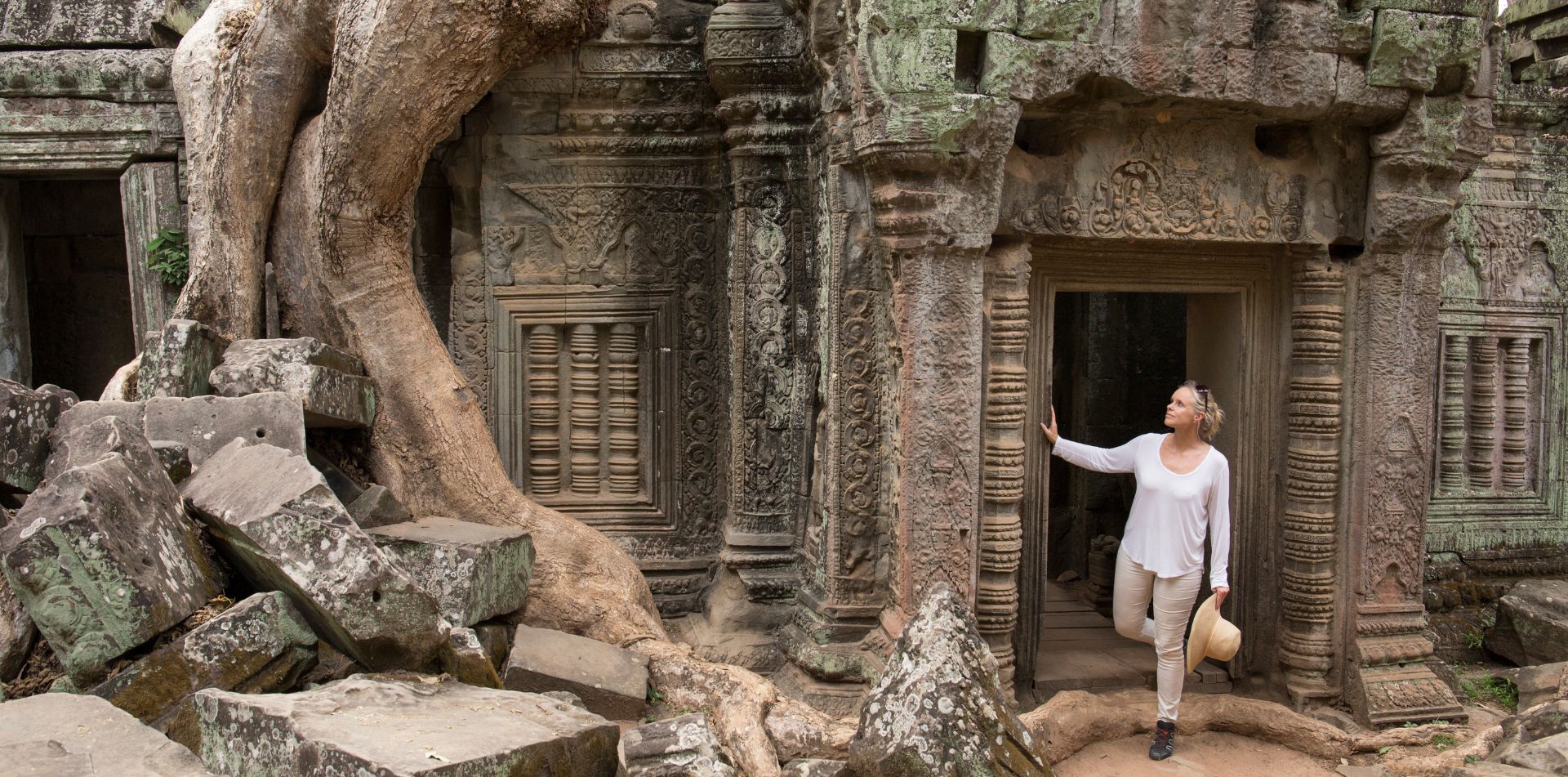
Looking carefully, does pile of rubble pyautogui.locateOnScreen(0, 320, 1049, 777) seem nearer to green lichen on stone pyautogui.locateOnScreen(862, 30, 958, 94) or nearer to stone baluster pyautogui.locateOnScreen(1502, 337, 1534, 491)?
green lichen on stone pyautogui.locateOnScreen(862, 30, 958, 94)

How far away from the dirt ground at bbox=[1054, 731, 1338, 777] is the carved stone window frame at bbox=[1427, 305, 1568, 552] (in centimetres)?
201

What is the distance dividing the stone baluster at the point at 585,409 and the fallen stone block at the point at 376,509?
1365 mm

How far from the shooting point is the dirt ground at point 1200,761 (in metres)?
4.64

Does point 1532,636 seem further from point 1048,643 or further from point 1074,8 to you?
point 1074,8

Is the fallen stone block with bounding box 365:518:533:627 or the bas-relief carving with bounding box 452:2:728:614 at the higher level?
the bas-relief carving with bounding box 452:2:728:614

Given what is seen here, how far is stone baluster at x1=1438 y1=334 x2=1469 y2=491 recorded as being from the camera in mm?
6180

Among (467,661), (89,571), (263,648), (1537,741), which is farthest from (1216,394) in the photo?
(89,571)

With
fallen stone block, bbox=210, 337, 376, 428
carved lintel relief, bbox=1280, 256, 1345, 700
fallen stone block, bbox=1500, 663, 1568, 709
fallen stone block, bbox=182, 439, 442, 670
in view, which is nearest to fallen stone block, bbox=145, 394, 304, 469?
fallen stone block, bbox=210, 337, 376, 428

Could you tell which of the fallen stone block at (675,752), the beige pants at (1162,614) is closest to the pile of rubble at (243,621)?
the fallen stone block at (675,752)

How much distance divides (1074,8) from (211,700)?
3527 mm

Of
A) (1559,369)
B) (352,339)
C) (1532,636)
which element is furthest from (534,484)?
(1559,369)

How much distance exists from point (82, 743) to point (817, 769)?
1961 mm

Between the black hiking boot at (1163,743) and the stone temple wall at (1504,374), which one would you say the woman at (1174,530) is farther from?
the stone temple wall at (1504,374)

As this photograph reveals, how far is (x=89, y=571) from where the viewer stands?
334 cm
